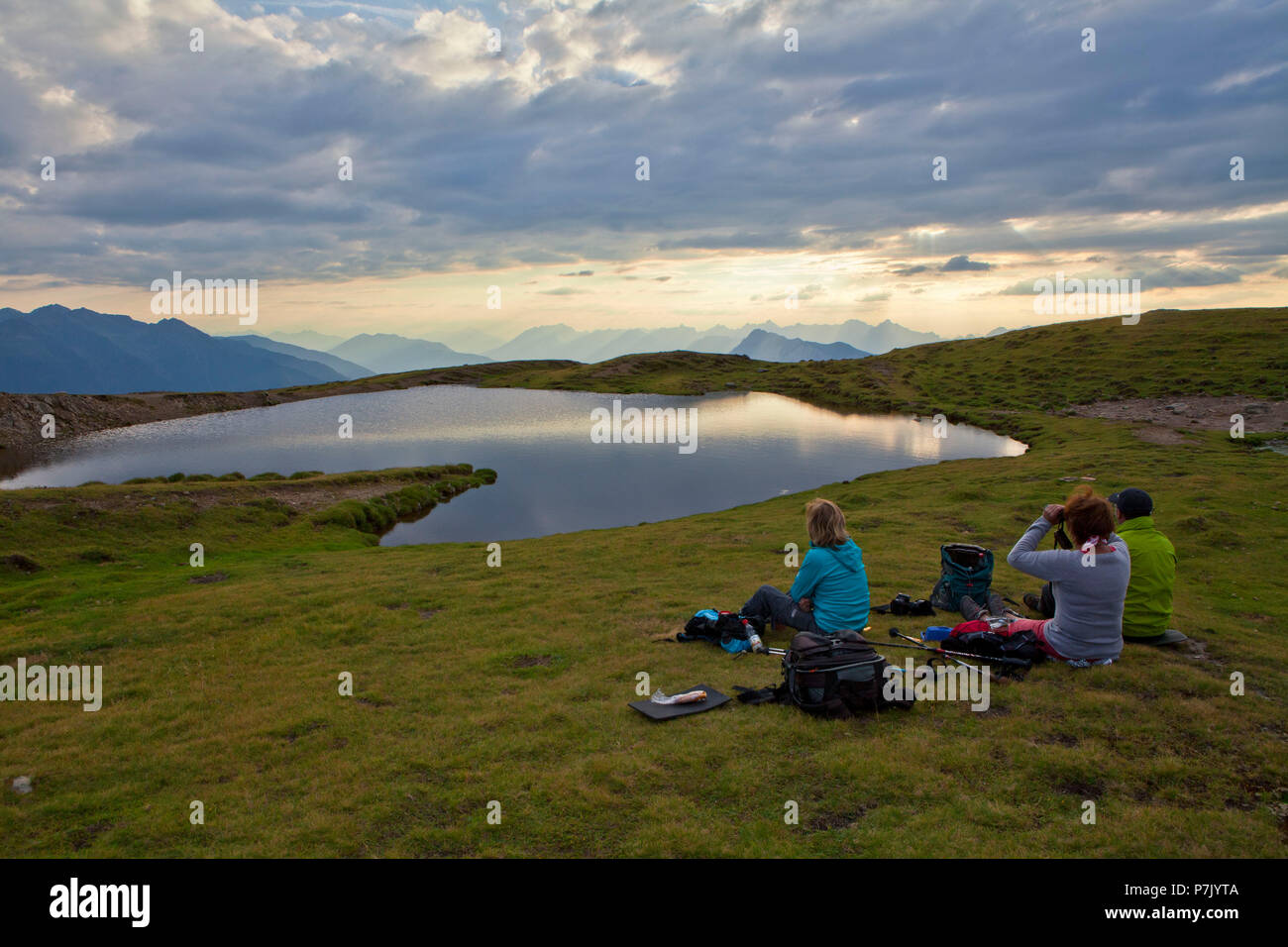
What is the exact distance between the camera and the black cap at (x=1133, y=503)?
12.2 meters

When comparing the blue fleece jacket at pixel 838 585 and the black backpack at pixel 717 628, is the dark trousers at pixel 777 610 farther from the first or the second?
the blue fleece jacket at pixel 838 585

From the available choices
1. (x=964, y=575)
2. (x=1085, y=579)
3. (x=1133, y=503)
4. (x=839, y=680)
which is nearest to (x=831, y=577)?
(x=839, y=680)

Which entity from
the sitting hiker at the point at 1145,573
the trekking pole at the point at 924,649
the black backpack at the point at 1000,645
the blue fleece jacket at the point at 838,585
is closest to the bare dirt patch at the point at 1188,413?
the sitting hiker at the point at 1145,573

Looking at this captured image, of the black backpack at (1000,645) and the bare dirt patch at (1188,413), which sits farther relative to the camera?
the bare dirt patch at (1188,413)

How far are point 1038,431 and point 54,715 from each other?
80929mm

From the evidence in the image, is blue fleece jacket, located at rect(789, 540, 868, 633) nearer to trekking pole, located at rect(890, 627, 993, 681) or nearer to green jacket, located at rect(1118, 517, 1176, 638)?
trekking pole, located at rect(890, 627, 993, 681)

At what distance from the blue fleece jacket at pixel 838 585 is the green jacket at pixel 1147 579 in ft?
15.7

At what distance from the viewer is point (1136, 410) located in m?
76.4

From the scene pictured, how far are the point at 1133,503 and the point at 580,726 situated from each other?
1108 centimetres

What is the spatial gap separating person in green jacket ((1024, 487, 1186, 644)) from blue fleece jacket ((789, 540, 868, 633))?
4923 mm

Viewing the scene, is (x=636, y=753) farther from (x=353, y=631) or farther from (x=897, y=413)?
(x=897, y=413)

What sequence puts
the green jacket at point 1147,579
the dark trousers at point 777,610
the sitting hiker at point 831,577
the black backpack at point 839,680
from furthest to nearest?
the dark trousers at point 777,610, the sitting hiker at point 831,577, the green jacket at point 1147,579, the black backpack at point 839,680
